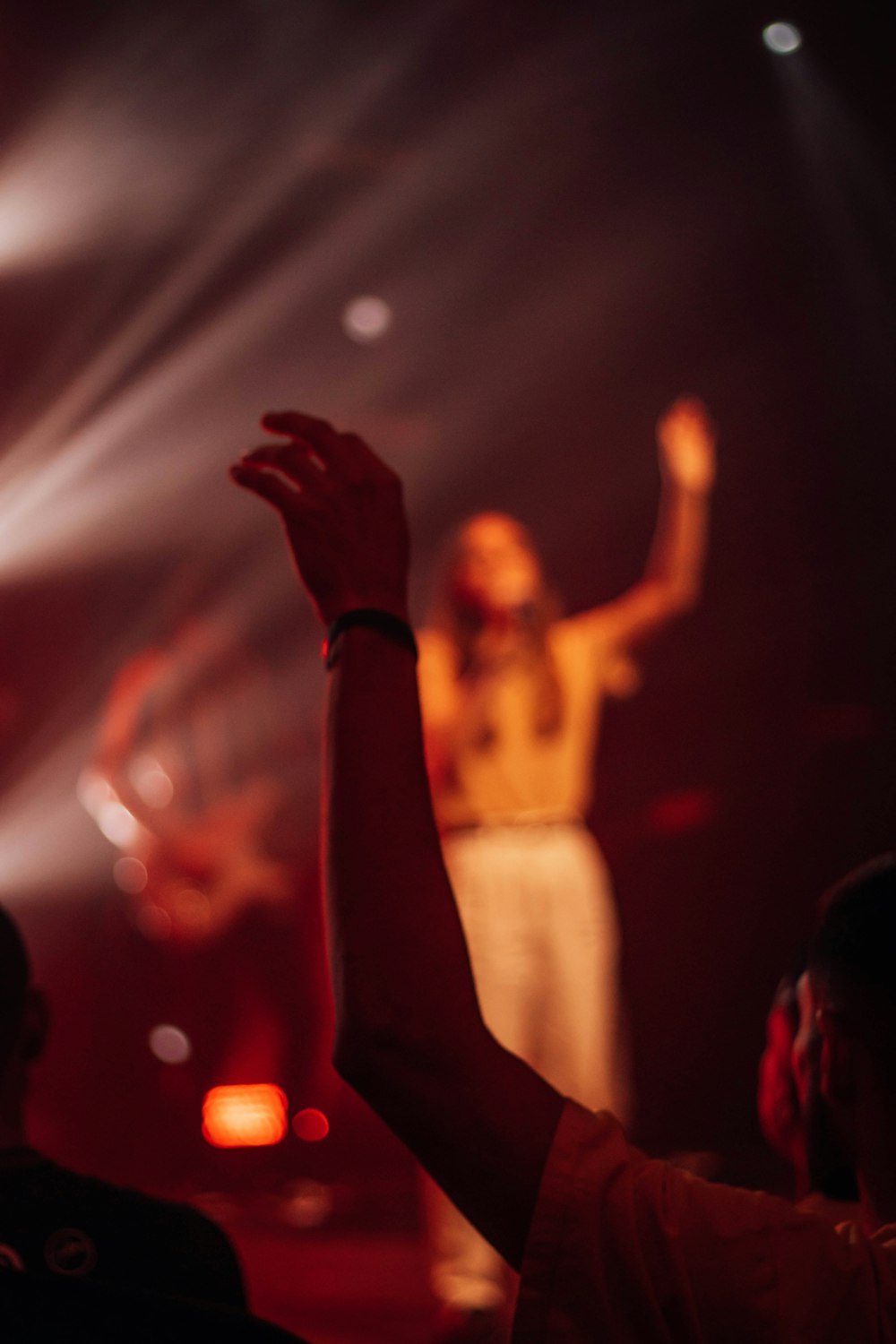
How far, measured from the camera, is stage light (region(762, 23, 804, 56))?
14.9 ft

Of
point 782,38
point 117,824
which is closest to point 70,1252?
point 117,824

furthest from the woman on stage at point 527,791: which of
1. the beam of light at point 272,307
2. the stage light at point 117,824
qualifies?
the stage light at point 117,824

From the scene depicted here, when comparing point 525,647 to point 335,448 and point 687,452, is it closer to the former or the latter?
point 687,452

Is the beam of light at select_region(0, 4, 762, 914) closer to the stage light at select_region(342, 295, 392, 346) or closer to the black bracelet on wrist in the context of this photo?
the stage light at select_region(342, 295, 392, 346)

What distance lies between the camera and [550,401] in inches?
228

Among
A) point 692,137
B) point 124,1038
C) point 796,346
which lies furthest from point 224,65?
point 124,1038

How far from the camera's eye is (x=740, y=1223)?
730 mm

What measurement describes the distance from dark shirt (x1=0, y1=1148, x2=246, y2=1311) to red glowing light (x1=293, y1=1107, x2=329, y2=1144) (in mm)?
4029

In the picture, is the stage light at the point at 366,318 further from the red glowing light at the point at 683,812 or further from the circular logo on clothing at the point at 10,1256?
the circular logo on clothing at the point at 10,1256

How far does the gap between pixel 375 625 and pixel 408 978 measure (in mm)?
244

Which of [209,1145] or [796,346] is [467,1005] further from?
[796,346]

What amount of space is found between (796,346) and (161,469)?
9.29 ft

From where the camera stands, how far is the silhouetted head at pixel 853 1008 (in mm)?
840

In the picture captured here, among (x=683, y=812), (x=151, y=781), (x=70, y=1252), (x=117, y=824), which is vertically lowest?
(x=70, y=1252)
